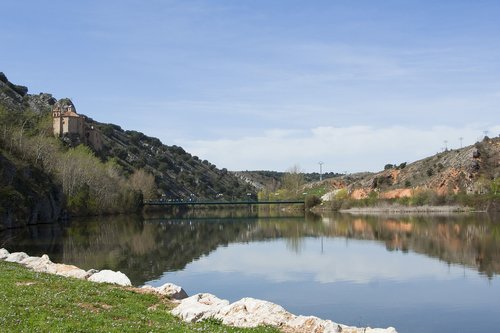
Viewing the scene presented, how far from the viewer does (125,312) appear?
15.6m

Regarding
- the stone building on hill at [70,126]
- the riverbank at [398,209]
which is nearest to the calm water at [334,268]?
the riverbank at [398,209]

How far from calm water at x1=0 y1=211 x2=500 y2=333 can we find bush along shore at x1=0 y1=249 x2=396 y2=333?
6.26 m

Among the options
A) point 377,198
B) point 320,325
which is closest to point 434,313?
point 320,325

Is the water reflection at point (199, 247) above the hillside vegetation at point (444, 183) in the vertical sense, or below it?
below

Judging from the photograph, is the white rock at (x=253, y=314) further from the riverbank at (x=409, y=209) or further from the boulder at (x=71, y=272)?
the riverbank at (x=409, y=209)

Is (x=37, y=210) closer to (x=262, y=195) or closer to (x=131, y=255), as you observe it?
(x=131, y=255)

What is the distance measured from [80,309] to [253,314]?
15.9ft

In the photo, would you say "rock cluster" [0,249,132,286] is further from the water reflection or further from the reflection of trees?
the reflection of trees

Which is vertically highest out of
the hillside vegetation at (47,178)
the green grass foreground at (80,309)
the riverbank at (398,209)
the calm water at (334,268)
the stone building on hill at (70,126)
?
the stone building on hill at (70,126)

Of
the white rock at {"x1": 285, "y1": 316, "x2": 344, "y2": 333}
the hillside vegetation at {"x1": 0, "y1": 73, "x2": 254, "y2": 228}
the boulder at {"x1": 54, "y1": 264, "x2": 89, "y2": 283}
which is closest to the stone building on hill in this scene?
the hillside vegetation at {"x1": 0, "y1": 73, "x2": 254, "y2": 228}

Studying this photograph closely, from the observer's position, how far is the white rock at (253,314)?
49.5 feet

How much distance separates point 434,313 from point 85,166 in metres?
87.9

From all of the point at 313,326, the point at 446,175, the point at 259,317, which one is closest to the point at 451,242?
the point at 259,317

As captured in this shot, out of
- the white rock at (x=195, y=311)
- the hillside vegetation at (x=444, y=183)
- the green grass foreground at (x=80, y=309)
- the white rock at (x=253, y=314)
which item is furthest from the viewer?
the hillside vegetation at (x=444, y=183)
